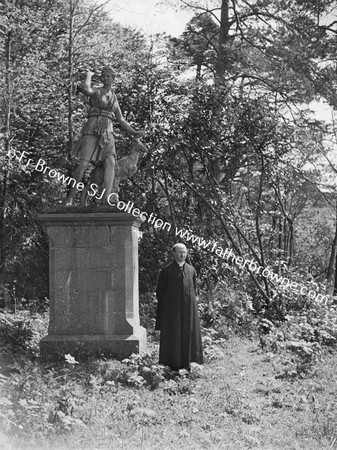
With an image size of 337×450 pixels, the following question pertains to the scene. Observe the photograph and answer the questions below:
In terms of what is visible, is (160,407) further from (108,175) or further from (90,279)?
(108,175)

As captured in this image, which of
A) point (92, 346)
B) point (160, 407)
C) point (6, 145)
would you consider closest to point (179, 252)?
point (92, 346)

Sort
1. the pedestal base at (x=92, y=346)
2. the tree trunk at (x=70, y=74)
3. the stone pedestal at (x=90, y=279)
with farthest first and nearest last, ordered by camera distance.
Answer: the tree trunk at (x=70, y=74), the stone pedestal at (x=90, y=279), the pedestal base at (x=92, y=346)

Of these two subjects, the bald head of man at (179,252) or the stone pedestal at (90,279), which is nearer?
the bald head of man at (179,252)

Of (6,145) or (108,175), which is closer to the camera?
(108,175)

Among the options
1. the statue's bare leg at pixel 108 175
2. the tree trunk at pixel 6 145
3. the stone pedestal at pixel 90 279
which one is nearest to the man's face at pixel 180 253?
the stone pedestal at pixel 90 279

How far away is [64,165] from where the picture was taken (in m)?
14.2

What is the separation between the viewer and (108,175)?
30.5 feet

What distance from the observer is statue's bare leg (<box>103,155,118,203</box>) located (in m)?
9.27

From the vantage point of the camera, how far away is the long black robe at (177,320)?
791 centimetres

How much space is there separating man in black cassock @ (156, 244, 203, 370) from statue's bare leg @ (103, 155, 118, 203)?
175 centimetres

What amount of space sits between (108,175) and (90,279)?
1.56 m

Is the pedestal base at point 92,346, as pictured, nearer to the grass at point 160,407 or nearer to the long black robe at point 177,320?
the grass at point 160,407

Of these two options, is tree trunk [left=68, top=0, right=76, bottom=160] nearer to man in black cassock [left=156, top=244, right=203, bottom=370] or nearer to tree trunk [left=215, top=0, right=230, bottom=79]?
tree trunk [left=215, top=0, right=230, bottom=79]

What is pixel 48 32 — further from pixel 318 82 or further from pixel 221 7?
pixel 318 82
